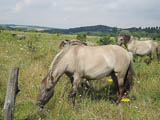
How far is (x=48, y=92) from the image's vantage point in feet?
10.8

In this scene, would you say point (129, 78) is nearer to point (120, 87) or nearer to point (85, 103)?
point (120, 87)

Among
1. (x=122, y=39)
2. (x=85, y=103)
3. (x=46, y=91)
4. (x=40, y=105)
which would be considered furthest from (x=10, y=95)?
(x=122, y=39)

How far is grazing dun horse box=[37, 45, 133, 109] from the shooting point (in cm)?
365

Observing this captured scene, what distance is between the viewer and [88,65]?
396cm

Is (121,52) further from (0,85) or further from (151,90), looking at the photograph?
(0,85)

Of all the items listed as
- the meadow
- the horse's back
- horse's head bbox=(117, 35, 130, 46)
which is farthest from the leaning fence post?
horse's head bbox=(117, 35, 130, 46)

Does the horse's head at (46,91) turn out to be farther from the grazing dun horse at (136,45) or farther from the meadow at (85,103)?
the grazing dun horse at (136,45)

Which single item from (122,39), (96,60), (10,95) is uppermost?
(122,39)

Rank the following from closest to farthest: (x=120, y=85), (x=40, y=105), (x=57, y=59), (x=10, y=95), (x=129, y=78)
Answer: (x=10, y=95)
(x=40, y=105)
(x=57, y=59)
(x=120, y=85)
(x=129, y=78)

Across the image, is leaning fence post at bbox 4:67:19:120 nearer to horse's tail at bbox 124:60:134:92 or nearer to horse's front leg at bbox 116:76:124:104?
horse's front leg at bbox 116:76:124:104

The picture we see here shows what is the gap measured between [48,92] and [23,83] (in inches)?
62.0

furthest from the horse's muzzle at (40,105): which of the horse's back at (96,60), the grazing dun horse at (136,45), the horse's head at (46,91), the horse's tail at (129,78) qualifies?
the grazing dun horse at (136,45)

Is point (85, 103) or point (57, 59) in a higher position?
point (57, 59)

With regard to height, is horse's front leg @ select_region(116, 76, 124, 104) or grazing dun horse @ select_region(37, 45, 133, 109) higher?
grazing dun horse @ select_region(37, 45, 133, 109)
